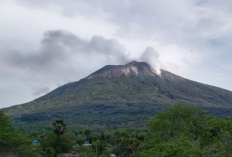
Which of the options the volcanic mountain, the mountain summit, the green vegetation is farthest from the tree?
the mountain summit

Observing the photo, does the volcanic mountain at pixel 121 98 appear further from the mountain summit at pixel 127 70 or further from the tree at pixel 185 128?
the tree at pixel 185 128

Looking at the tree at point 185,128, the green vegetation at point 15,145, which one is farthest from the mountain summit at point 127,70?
the tree at point 185,128

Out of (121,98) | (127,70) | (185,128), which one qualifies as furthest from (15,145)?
(127,70)

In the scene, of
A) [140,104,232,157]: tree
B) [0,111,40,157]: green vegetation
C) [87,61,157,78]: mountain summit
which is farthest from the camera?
[87,61,157,78]: mountain summit

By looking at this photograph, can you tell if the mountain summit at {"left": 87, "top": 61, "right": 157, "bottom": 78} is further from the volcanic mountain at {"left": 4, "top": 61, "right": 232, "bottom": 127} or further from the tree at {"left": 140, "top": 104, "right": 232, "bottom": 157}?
the tree at {"left": 140, "top": 104, "right": 232, "bottom": 157}

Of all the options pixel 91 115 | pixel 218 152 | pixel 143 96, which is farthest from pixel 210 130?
pixel 143 96

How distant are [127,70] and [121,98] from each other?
2642cm

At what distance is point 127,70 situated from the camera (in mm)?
145375

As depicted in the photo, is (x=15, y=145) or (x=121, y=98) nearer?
(x=15, y=145)

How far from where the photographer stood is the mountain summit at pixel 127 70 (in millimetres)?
142375

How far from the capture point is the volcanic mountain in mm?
101062

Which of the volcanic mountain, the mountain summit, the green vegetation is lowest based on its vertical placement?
the green vegetation

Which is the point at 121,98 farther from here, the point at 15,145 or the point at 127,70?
the point at 15,145

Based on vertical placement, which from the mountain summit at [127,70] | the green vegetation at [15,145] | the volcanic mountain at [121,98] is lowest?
the green vegetation at [15,145]
